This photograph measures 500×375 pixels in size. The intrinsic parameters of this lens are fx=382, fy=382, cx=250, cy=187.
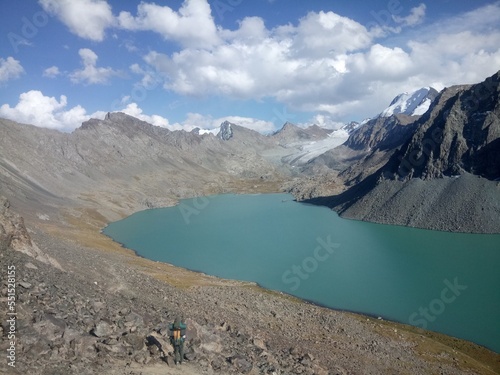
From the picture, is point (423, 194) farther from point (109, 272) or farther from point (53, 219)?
point (53, 219)

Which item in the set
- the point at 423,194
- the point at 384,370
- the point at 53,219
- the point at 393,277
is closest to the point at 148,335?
the point at 384,370

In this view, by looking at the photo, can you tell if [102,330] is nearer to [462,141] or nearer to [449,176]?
[449,176]
